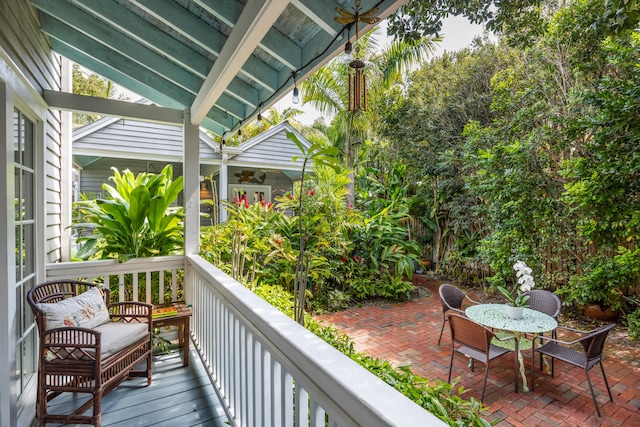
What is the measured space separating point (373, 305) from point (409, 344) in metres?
1.48

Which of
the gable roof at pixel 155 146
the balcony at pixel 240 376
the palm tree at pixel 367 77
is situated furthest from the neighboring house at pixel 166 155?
the balcony at pixel 240 376

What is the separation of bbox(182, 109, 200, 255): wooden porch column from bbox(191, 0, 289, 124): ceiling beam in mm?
678

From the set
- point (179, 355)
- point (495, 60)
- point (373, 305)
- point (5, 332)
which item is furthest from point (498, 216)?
point (5, 332)

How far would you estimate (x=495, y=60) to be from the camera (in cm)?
627

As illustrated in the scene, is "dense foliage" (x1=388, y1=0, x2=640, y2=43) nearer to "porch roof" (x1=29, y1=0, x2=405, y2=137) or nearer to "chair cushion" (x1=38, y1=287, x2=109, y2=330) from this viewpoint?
"porch roof" (x1=29, y1=0, x2=405, y2=137)

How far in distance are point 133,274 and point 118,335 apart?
1035 millimetres

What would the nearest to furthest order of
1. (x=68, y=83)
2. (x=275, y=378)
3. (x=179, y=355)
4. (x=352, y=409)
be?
1. (x=352, y=409)
2. (x=275, y=378)
3. (x=179, y=355)
4. (x=68, y=83)

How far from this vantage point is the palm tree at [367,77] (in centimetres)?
737

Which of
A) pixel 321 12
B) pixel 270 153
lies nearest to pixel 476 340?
pixel 321 12

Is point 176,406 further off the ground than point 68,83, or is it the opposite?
point 68,83

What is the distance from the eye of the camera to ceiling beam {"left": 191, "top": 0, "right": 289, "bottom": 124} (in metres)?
1.54

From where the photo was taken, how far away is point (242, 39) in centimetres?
179

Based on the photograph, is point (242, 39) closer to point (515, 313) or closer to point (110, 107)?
point (110, 107)

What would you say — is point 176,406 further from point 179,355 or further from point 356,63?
point 356,63
